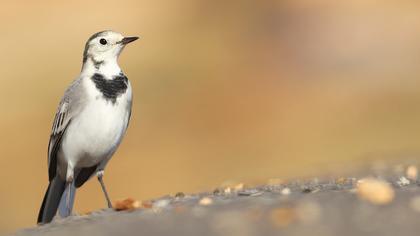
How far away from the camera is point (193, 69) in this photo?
1222 inches

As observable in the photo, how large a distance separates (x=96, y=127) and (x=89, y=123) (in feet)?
0.28

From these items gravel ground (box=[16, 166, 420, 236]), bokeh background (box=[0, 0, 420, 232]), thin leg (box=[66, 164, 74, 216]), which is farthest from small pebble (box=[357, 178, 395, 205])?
bokeh background (box=[0, 0, 420, 232])

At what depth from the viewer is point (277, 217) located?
6.25 metres

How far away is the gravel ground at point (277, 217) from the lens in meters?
6.04

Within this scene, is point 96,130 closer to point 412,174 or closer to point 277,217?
point 412,174

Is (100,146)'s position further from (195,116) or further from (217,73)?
(217,73)

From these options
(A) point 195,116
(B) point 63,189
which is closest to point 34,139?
(A) point 195,116

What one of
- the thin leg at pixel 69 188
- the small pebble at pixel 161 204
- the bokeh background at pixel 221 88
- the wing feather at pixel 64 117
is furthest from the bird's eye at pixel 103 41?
the bokeh background at pixel 221 88

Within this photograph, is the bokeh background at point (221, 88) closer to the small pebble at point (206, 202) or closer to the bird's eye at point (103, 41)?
the bird's eye at point (103, 41)

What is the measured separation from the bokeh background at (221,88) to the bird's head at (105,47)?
3.09 meters

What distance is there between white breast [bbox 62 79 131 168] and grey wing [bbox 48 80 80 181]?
0.27ft

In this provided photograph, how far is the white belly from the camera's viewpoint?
30.2 ft

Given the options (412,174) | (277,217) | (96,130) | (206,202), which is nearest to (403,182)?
(412,174)

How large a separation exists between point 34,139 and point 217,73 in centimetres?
739
